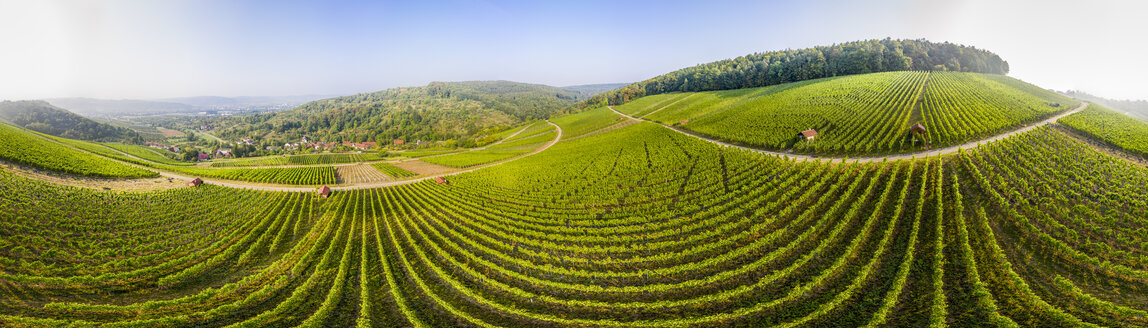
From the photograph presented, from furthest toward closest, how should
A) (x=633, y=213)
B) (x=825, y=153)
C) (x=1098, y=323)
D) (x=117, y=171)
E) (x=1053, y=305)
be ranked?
1. (x=117, y=171)
2. (x=825, y=153)
3. (x=633, y=213)
4. (x=1053, y=305)
5. (x=1098, y=323)

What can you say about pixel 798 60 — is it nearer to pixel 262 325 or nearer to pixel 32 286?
pixel 262 325

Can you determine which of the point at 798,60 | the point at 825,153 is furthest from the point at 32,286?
the point at 798,60

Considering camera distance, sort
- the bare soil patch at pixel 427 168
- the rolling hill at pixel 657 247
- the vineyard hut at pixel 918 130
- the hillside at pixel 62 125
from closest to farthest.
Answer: the rolling hill at pixel 657 247 → the vineyard hut at pixel 918 130 → the bare soil patch at pixel 427 168 → the hillside at pixel 62 125

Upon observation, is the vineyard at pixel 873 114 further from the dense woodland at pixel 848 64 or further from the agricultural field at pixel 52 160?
the agricultural field at pixel 52 160

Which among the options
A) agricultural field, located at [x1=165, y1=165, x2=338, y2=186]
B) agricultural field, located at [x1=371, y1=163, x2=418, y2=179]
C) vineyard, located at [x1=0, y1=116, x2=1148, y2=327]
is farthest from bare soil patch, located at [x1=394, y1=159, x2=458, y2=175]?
vineyard, located at [x1=0, y1=116, x2=1148, y2=327]

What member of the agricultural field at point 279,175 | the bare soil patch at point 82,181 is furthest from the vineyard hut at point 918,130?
the bare soil patch at point 82,181

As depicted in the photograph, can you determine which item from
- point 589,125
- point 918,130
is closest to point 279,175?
point 589,125
